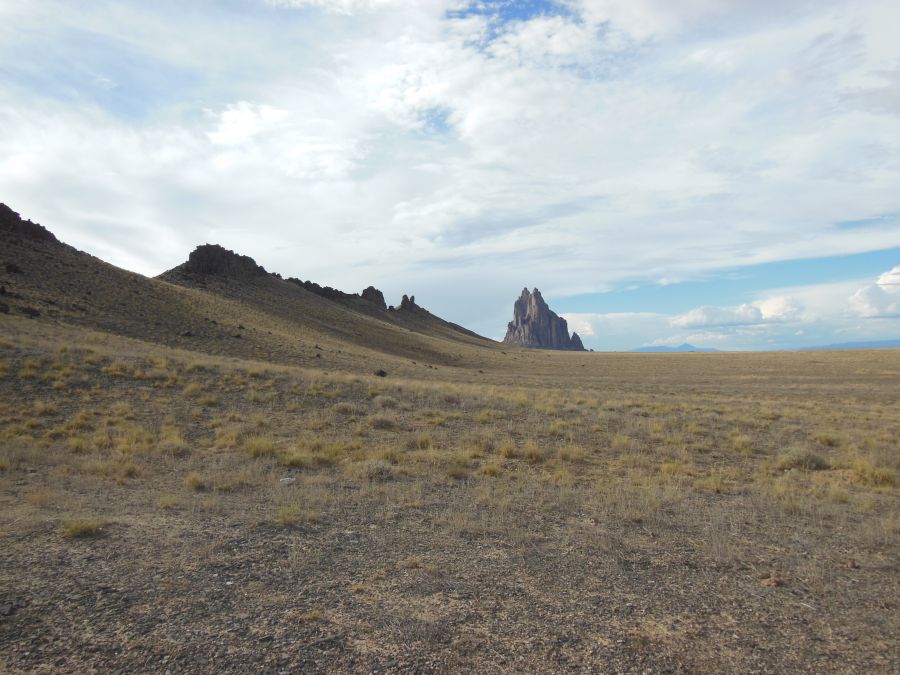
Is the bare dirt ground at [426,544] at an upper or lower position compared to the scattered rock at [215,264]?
lower

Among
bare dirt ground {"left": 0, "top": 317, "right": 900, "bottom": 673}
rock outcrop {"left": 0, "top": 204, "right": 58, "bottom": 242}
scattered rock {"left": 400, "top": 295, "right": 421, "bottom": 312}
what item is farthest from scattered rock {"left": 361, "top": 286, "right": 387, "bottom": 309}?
bare dirt ground {"left": 0, "top": 317, "right": 900, "bottom": 673}

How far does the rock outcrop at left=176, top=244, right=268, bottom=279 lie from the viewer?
7338 cm

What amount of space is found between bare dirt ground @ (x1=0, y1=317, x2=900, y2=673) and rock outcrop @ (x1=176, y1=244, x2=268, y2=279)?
62.7 meters

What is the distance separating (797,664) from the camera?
438 cm

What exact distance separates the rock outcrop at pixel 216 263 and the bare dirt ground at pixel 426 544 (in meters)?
62.7

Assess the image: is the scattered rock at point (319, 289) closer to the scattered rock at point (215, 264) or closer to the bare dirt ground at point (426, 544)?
Result: the scattered rock at point (215, 264)

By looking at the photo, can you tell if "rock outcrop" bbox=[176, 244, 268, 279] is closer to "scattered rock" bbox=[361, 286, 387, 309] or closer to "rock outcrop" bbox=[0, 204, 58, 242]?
"rock outcrop" bbox=[0, 204, 58, 242]

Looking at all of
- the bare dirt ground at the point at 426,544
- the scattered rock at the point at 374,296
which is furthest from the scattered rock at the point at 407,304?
the bare dirt ground at the point at 426,544

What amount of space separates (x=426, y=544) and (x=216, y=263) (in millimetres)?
77557

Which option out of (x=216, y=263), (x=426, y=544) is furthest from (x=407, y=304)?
(x=426, y=544)

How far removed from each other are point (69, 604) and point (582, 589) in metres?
5.30

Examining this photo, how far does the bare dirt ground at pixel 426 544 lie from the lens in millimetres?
4602

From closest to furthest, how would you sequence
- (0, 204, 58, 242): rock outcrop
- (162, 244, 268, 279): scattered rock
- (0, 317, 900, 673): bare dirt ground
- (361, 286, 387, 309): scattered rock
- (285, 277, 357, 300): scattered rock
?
(0, 317, 900, 673): bare dirt ground → (0, 204, 58, 242): rock outcrop → (162, 244, 268, 279): scattered rock → (285, 277, 357, 300): scattered rock → (361, 286, 387, 309): scattered rock

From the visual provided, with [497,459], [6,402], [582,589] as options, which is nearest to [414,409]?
[497,459]
